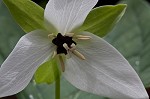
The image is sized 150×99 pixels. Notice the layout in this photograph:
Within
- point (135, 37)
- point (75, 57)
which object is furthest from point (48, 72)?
point (135, 37)

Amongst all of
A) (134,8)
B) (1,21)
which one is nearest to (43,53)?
(1,21)

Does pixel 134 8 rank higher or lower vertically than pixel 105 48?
lower

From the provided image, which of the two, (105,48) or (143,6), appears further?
(143,6)

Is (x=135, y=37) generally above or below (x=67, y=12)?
below

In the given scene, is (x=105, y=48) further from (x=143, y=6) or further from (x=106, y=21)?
(x=143, y=6)

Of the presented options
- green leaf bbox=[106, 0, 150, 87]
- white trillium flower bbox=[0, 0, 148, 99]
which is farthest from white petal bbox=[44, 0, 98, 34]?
green leaf bbox=[106, 0, 150, 87]

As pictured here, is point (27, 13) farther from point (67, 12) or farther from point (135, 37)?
point (135, 37)
